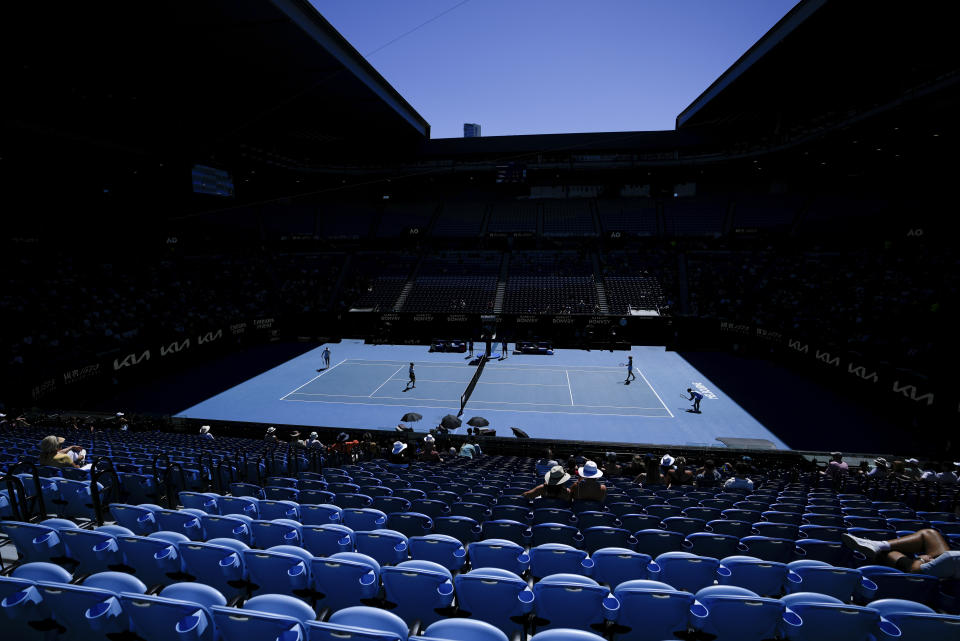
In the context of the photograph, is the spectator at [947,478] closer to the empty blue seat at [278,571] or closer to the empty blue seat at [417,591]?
the empty blue seat at [417,591]

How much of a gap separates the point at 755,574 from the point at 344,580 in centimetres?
431

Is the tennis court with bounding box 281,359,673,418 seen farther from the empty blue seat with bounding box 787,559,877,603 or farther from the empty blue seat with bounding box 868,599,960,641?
the empty blue seat with bounding box 868,599,960,641

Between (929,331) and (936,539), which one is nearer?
(936,539)

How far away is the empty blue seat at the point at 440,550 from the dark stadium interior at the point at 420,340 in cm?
3

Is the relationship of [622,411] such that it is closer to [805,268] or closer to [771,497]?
[771,497]

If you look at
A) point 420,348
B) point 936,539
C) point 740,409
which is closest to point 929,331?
point 740,409

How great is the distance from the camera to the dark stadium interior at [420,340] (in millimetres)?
4734

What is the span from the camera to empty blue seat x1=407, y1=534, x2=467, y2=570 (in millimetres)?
5223

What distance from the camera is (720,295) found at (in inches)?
1657

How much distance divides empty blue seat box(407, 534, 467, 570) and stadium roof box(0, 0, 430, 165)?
85.2 feet

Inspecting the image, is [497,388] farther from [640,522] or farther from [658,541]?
[658,541]

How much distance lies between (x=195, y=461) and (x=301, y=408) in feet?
44.1

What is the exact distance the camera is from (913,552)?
235 inches

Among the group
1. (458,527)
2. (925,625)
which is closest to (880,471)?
(925,625)
